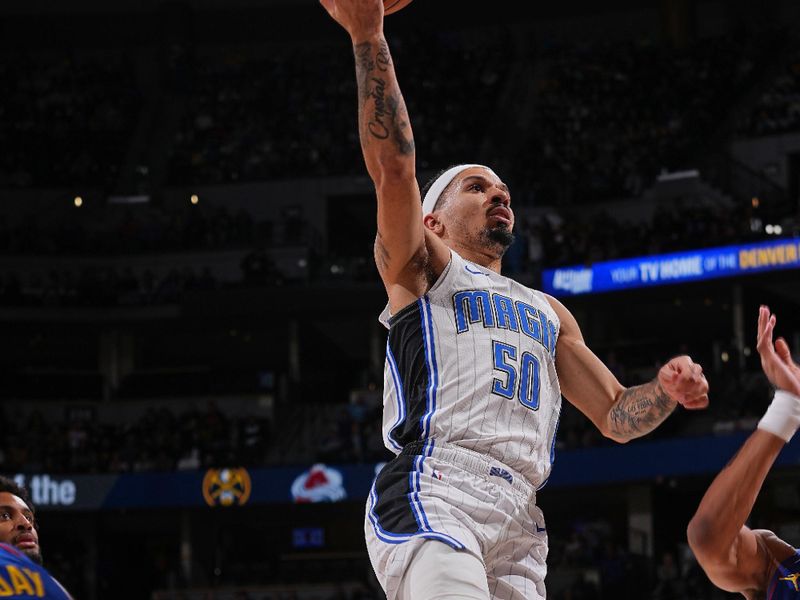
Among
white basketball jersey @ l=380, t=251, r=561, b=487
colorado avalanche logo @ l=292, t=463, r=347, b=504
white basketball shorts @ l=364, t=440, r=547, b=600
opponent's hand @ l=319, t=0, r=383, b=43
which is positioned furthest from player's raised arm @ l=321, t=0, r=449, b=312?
colorado avalanche logo @ l=292, t=463, r=347, b=504

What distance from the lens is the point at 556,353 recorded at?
16.2 feet

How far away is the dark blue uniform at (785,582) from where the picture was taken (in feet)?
14.6

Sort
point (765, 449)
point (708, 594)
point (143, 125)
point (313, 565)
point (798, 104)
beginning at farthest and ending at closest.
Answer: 1. point (143, 125)
2. point (798, 104)
3. point (313, 565)
4. point (708, 594)
5. point (765, 449)

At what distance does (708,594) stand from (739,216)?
9397mm

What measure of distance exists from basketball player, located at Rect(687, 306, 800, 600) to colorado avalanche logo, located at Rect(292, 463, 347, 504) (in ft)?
70.0

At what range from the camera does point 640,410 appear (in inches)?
185

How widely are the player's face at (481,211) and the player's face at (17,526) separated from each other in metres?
1.96

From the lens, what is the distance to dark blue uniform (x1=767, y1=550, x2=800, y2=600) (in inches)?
176

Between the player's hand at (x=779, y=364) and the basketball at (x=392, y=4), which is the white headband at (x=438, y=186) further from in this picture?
the player's hand at (x=779, y=364)

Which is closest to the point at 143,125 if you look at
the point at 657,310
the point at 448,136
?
the point at 448,136

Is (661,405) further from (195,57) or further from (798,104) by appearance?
(195,57)

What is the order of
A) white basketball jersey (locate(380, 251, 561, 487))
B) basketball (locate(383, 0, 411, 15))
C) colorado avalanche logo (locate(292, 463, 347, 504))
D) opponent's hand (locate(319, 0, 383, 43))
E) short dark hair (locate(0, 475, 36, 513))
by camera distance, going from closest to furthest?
opponent's hand (locate(319, 0, 383, 43))
white basketball jersey (locate(380, 251, 561, 487))
basketball (locate(383, 0, 411, 15))
short dark hair (locate(0, 475, 36, 513))
colorado avalanche logo (locate(292, 463, 347, 504))

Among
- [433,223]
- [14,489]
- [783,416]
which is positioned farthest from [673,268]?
[783,416]

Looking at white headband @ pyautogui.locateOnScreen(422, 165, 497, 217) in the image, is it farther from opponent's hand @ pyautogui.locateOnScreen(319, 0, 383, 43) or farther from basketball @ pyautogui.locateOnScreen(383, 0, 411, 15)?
opponent's hand @ pyautogui.locateOnScreen(319, 0, 383, 43)
